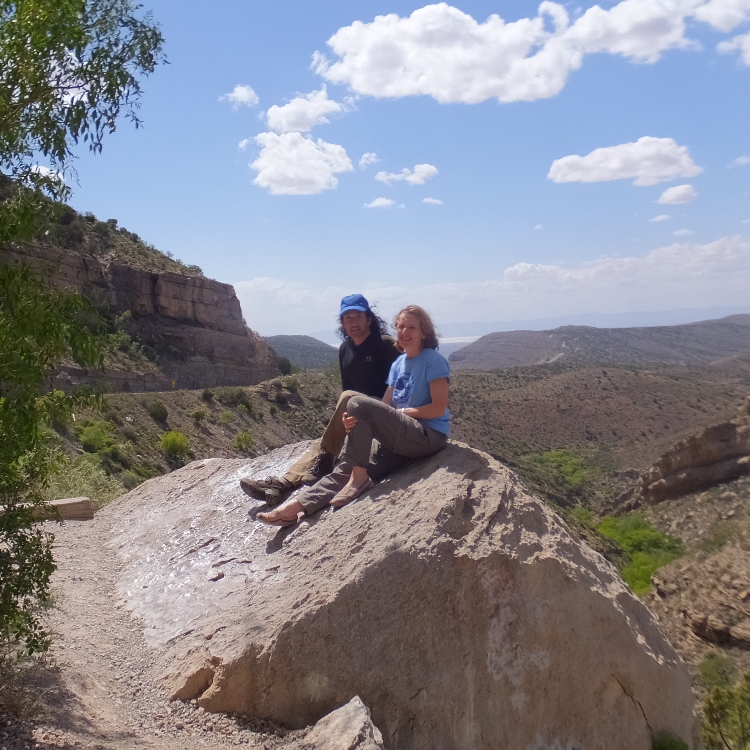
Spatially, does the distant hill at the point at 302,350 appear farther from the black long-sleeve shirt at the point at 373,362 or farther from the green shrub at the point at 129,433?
the black long-sleeve shirt at the point at 373,362

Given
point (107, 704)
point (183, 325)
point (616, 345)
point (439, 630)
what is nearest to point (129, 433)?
point (183, 325)

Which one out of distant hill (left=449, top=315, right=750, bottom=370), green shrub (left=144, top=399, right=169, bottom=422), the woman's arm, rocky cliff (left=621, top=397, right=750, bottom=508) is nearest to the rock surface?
the woman's arm

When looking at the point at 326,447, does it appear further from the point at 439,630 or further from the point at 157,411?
the point at 157,411

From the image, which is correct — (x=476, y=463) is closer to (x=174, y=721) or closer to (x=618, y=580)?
(x=618, y=580)

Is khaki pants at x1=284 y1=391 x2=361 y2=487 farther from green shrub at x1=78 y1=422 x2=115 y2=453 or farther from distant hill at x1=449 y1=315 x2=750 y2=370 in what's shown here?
distant hill at x1=449 y1=315 x2=750 y2=370

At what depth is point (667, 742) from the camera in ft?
16.6

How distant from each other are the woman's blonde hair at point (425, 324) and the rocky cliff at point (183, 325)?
123 ft

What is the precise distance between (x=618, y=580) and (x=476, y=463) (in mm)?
1353

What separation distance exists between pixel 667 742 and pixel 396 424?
Result: 2847 millimetres

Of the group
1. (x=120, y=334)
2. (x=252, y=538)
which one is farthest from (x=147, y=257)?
(x=252, y=538)

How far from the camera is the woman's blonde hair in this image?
18.5ft

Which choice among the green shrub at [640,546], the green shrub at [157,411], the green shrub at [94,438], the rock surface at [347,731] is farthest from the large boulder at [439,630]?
the green shrub at [157,411]

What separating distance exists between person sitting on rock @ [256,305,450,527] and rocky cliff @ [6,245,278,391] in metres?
37.1

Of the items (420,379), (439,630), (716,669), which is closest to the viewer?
(439,630)
